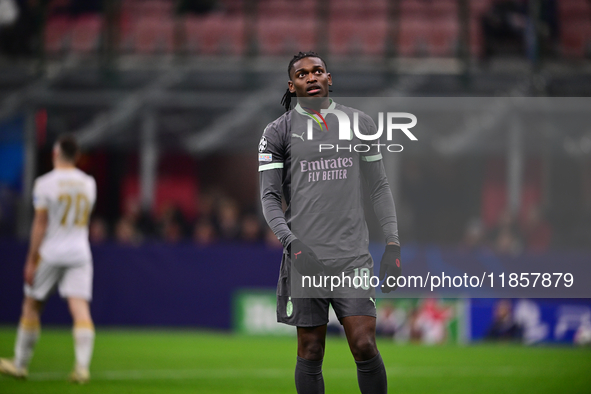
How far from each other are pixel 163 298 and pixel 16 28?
6.38 meters

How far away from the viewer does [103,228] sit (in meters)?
13.4

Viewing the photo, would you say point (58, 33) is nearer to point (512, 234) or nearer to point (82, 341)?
point (512, 234)

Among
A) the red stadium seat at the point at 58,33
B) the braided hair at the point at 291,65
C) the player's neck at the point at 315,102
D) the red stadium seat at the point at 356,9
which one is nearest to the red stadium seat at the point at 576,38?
the red stadium seat at the point at 356,9

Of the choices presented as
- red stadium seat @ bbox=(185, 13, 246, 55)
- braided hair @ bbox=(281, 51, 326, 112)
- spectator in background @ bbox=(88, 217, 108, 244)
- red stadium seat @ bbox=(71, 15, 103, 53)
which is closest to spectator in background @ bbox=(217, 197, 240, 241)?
spectator in background @ bbox=(88, 217, 108, 244)

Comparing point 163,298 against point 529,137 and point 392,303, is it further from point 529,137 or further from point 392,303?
point 529,137

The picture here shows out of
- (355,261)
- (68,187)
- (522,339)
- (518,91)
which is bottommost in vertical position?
(522,339)

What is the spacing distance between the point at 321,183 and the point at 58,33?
1329 centimetres

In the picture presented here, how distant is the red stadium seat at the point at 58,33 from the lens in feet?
53.2

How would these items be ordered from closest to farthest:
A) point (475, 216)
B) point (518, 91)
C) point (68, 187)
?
point (68, 187)
point (475, 216)
point (518, 91)

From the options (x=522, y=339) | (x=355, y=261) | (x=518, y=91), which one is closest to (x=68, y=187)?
(x=355, y=261)

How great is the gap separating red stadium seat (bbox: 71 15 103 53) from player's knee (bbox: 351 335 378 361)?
12.6 meters

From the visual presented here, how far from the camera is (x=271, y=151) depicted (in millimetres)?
4445

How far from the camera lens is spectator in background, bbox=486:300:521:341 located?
11.4 meters

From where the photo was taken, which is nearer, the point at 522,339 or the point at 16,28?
the point at 522,339
